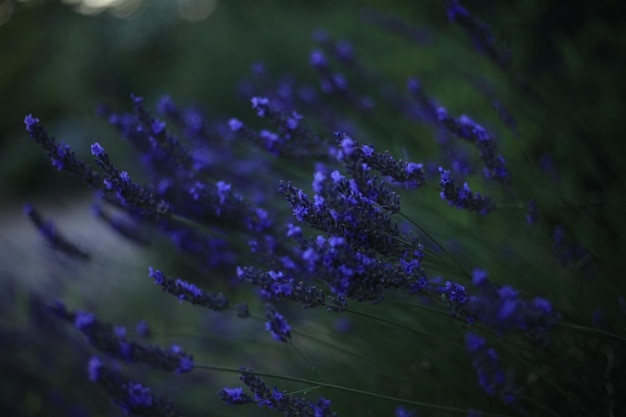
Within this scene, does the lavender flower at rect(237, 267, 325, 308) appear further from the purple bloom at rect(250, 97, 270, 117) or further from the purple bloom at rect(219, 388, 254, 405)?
the purple bloom at rect(250, 97, 270, 117)

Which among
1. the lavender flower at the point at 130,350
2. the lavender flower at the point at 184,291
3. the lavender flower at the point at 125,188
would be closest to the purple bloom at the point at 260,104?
the lavender flower at the point at 125,188

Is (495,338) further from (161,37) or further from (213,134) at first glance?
(161,37)

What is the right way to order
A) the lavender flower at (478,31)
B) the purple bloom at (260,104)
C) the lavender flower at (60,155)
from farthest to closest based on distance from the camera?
the lavender flower at (478,31), the purple bloom at (260,104), the lavender flower at (60,155)

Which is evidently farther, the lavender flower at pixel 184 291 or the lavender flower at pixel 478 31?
the lavender flower at pixel 478 31

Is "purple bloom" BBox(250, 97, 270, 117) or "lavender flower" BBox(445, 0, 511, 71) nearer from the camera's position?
"purple bloom" BBox(250, 97, 270, 117)

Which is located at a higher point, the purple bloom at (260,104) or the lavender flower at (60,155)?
the purple bloom at (260,104)

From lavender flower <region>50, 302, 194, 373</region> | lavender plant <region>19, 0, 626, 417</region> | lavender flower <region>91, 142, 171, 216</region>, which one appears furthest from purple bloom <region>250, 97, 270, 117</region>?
lavender flower <region>50, 302, 194, 373</region>

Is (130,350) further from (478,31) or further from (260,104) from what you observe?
(478,31)

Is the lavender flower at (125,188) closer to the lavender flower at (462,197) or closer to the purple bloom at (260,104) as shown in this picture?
the purple bloom at (260,104)
